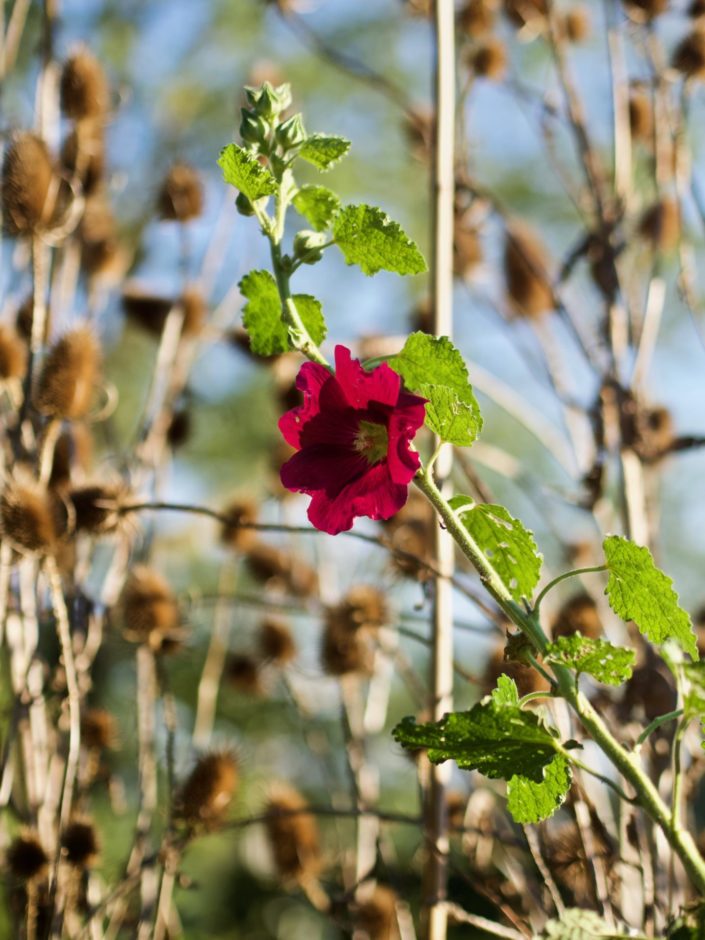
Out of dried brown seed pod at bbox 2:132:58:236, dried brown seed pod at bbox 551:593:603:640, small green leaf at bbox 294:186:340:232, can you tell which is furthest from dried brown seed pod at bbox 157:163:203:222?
Result: small green leaf at bbox 294:186:340:232

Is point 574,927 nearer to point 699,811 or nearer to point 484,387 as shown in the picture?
point 484,387

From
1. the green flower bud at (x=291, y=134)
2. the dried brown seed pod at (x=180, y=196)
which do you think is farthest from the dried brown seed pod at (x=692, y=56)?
the green flower bud at (x=291, y=134)

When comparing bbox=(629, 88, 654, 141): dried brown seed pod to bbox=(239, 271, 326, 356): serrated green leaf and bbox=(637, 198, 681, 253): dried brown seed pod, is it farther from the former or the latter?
bbox=(239, 271, 326, 356): serrated green leaf

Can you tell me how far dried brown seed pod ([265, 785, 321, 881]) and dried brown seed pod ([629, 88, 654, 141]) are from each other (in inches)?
26.1

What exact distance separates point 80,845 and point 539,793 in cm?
41

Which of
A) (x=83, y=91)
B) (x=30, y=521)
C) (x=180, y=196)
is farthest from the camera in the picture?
(x=180, y=196)

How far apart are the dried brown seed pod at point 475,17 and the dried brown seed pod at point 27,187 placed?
393 mm

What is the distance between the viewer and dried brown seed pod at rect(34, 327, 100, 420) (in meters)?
0.71

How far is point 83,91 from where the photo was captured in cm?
88

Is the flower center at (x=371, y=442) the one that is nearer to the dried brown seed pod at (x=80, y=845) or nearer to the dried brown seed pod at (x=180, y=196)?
the dried brown seed pod at (x=80, y=845)

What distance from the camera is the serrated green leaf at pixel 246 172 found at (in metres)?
0.33

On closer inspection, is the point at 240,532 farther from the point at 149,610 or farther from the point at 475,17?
the point at 475,17

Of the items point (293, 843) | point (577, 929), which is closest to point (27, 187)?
point (293, 843)

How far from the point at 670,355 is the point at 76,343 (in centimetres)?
156
